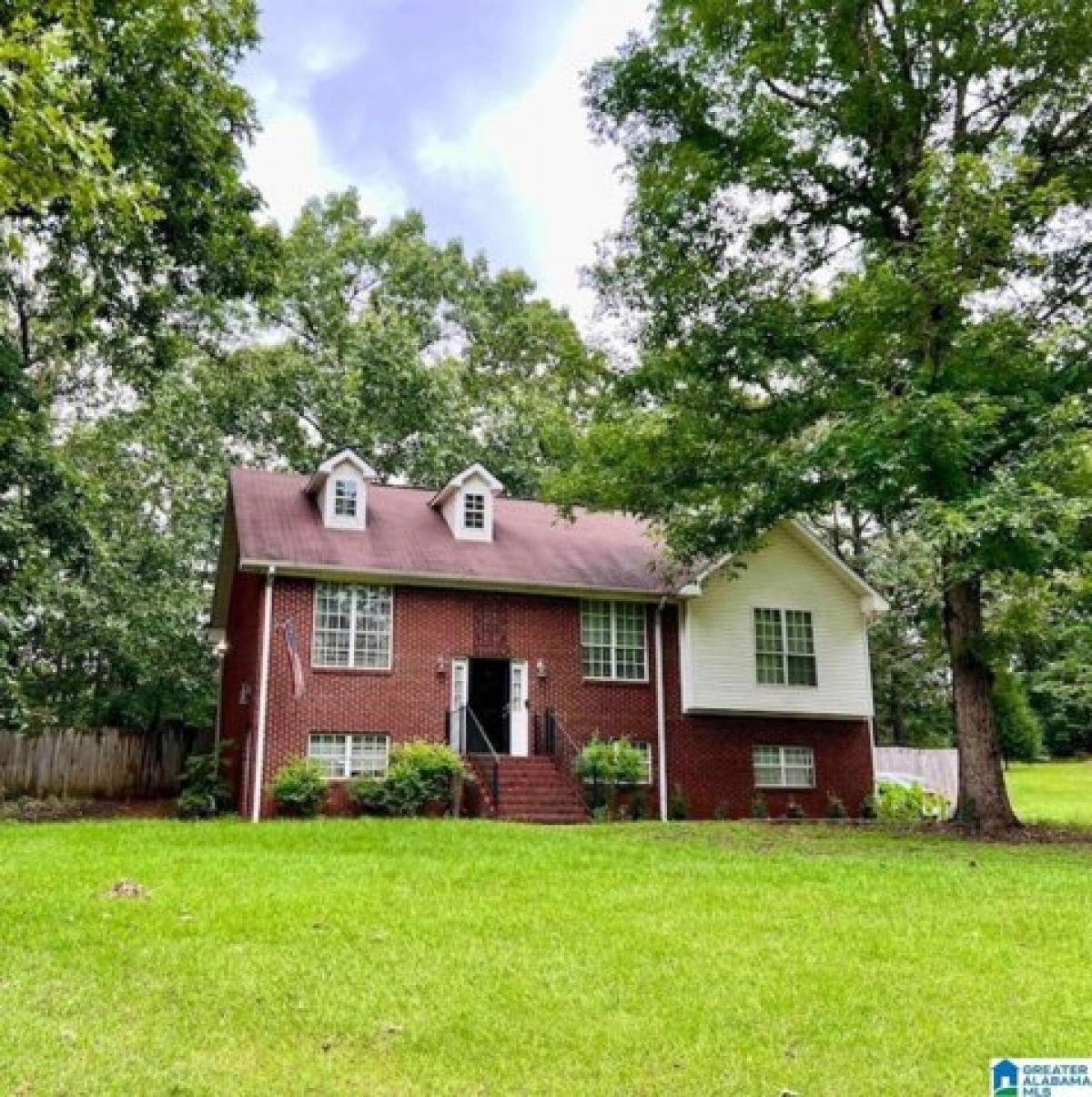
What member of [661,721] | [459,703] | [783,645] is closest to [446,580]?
[459,703]

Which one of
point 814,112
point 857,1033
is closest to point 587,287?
point 814,112

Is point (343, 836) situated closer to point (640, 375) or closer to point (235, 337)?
point (640, 375)

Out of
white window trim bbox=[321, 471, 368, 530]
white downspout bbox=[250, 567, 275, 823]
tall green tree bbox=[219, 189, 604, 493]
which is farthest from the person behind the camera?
tall green tree bbox=[219, 189, 604, 493]

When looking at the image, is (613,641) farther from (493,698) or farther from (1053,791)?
(1053,791)

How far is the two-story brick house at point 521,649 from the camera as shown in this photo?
58.5ft

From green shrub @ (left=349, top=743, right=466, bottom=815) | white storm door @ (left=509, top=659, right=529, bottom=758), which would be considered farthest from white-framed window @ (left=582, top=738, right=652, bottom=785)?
green shrub @ (left=349, top=743, right=466, bottom=815)

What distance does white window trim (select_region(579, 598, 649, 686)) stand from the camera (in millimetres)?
19703

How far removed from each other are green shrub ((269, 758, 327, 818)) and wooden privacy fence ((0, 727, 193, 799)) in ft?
25.0

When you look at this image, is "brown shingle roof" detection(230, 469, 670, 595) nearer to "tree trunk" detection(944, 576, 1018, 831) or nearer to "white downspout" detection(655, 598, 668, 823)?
"white downspout" detection(655, 598, 668, 823)

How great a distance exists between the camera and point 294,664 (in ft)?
56.5

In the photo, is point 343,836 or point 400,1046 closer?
point 400,1046

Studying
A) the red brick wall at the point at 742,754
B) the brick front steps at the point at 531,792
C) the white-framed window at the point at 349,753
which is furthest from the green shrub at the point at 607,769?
the white-framed window at the point at 349,753

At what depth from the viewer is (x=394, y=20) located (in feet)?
44.2

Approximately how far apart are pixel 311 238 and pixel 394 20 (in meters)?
22.4
